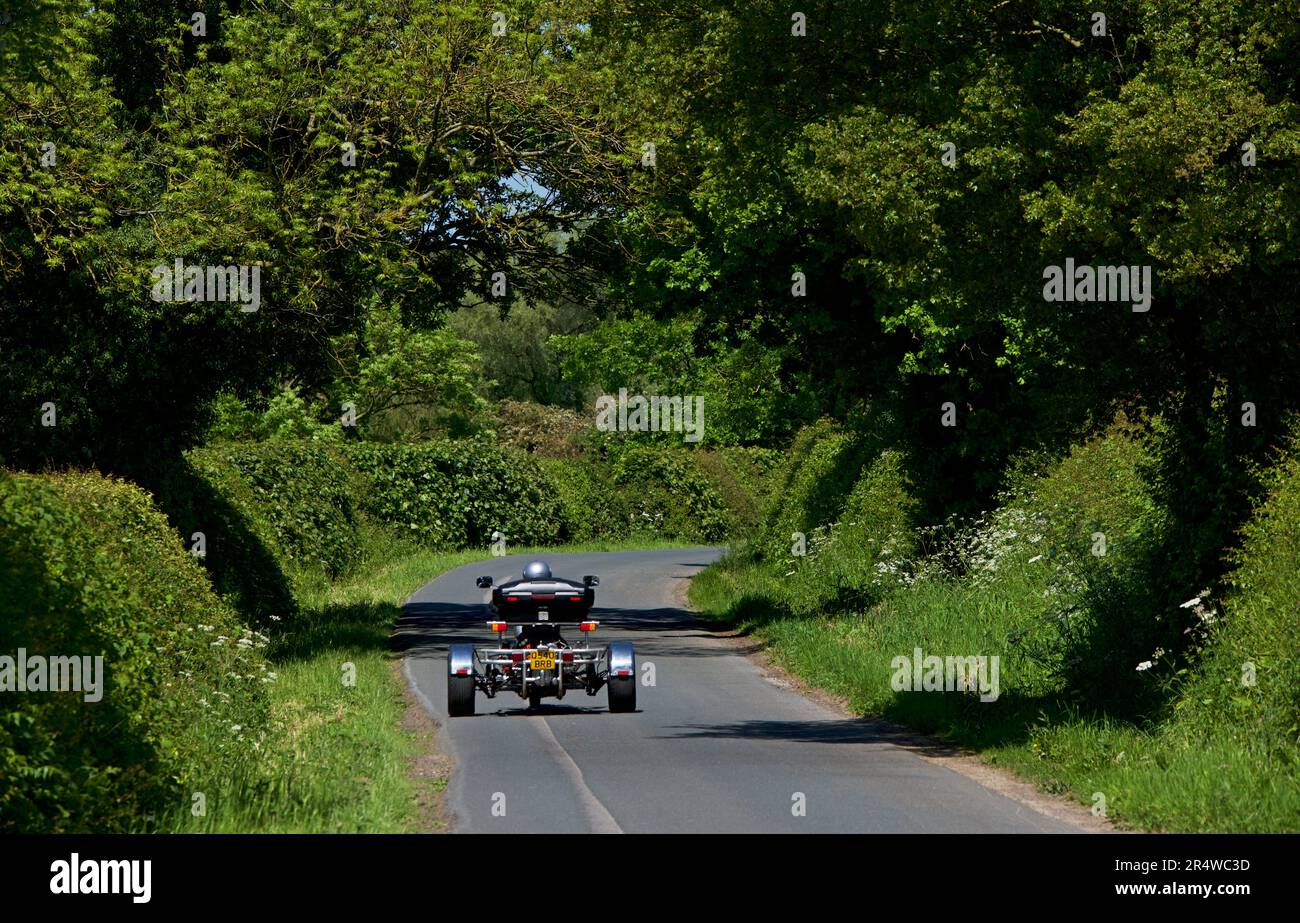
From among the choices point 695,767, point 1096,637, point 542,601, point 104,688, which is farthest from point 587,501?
point 104,688

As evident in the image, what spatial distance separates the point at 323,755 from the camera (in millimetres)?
12258

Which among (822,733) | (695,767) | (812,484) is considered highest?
(812,484)

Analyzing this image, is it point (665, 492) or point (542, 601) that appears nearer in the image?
point (542, 601)

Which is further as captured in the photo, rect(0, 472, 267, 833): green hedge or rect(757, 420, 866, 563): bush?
A: rect(757, 420, 866, 563): bush

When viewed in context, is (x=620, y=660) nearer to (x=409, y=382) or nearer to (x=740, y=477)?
(x=409, y=382)

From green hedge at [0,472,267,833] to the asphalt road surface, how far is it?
1892 millimetres

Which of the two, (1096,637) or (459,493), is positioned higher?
(459,493)

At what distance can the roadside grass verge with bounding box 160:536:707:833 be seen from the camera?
A: 9930 mm

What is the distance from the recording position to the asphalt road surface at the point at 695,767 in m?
10.4

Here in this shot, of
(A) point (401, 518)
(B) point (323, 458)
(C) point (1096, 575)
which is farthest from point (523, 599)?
(A) point (401, 518)

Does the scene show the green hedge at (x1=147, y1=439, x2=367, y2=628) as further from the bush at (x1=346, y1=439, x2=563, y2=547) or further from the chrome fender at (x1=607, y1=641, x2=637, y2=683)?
the chrome fender at (x1=607, y1=641, x2=637, y2=683)

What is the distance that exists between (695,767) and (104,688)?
4993 mm

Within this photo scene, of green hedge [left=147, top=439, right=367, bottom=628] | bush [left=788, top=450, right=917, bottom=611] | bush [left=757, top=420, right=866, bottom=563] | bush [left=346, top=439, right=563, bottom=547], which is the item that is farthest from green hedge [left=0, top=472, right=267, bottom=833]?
bush [left=346, top=439, right=563, bottom=547]
